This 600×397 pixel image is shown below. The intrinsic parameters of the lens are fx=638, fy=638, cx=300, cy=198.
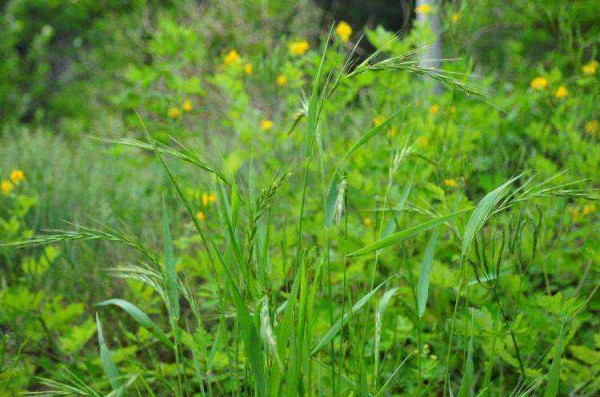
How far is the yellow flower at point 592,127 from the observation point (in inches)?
92.8

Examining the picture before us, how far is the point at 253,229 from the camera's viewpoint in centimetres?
103

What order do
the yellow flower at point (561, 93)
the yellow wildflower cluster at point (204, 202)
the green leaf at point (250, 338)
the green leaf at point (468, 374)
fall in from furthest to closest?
1. the yellow flower at point (561, 93)
2. the yellow wildflower cluster at point (204, 202)
3. the green leaf at point (468, 374)
4. the green leaf at point (250, 338)

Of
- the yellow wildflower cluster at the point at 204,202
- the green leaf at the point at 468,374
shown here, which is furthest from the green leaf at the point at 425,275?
the yellow wildflower cluster at the point at 204,202

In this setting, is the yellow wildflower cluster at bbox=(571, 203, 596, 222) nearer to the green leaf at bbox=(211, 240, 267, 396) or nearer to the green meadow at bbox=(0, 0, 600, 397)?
the green meadow at bbox=(0, 0, 600, 397)

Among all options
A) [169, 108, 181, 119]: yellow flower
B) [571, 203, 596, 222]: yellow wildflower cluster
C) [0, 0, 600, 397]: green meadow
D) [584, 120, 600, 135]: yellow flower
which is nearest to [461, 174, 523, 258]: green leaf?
[0, 0, 600, 397]: green meadow

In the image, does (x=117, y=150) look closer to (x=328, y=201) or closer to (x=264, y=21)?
(x=328, y=201)

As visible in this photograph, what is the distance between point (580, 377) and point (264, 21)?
3.73 m

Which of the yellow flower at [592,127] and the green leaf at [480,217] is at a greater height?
the green leaf at [480,217]

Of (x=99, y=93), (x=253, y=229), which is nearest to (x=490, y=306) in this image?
(x=253, y=229)

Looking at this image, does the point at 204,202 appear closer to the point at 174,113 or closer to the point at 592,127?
the point at 174,113

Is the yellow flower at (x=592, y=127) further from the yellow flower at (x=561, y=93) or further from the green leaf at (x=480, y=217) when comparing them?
the green leaf at (x=480, y=217)

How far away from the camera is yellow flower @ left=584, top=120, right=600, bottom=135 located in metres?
2.36

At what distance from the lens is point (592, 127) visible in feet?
7.86

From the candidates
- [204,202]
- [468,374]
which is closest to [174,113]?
[204,202]
